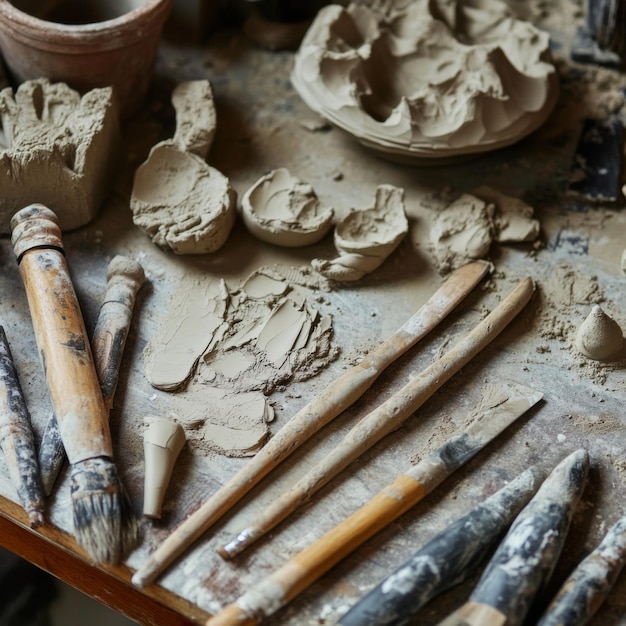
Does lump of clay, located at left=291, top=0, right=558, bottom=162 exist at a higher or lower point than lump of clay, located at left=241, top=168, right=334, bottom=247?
higher

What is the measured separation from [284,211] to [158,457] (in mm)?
831

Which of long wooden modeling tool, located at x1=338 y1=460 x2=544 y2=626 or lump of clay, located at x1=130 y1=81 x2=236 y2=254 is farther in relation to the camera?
A: lump of clay, located at x1=130 y1=81 x2=236 y2=254

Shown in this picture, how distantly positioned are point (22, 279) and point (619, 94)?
6.63 ft

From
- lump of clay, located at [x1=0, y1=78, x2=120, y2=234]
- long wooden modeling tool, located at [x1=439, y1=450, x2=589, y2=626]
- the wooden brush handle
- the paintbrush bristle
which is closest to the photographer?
long wooden modeling tool, located at [x1=439, y1=450, x2=589, y2=626]

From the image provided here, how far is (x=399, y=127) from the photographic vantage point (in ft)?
7.84

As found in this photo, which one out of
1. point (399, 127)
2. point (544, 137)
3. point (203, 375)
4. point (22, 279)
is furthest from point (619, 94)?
point (22, 279)

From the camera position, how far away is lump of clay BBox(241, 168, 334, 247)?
2.30m

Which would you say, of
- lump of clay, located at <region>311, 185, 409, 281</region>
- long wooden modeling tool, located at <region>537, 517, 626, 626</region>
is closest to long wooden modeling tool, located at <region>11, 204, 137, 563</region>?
lump of clay, located at <region>311, 185, 409, 281</region>

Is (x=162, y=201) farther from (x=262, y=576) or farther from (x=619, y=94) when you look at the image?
(x=619, y=94)

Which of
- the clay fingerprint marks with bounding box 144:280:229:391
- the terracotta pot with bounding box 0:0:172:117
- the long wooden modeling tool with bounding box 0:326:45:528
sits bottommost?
the long wooden modeling tool with bounding box 0:326:45:528

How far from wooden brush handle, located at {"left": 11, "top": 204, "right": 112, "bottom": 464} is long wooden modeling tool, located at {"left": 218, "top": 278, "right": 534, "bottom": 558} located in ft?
1.24

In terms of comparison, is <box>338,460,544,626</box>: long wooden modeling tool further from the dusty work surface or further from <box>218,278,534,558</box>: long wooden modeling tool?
<box>218,278,534,558</box>: long wooden modeling tool

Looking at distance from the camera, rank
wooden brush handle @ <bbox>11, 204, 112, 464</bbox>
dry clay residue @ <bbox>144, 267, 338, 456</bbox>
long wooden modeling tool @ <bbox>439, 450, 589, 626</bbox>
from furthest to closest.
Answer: dry clay residue @ <bbox>144, 267, 338, 456</bbox> → wooden brush handle @ <bbox>11, 204, 112, 464</bbox> → long wooden modeling tool @ <bbox>439, 450, 589, 626</bbox>

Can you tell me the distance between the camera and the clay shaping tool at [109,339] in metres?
1.84
